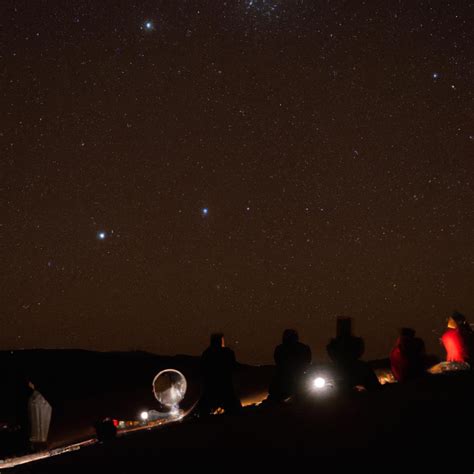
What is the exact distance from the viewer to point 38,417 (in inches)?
396

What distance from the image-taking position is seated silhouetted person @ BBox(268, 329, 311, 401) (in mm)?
7430

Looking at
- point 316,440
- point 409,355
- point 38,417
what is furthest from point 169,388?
point 316,440

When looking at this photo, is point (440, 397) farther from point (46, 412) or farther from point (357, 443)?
point (46, 412)

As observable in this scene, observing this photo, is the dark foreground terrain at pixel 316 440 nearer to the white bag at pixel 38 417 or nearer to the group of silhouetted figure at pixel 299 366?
the group of silhouetted figure at pixel 299 366

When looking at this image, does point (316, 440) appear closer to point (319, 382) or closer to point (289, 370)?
point (289, 370)

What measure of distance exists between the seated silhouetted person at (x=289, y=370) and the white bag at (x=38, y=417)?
4.44 m

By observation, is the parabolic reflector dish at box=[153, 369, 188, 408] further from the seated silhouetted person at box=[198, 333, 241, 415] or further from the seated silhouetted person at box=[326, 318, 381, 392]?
the seated silhouetted person at box=[326, 318, 381, 392]

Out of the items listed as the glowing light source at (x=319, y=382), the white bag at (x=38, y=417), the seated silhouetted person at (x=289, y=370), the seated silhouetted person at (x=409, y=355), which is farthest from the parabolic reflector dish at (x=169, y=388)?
the seated silhouetted person at (x=409, y=355)

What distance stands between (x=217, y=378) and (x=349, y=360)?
5.09 ft

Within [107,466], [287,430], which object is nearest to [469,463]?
[287,430]

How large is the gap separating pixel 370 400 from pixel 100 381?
Result: 47550mm

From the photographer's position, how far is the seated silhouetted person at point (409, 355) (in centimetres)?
808

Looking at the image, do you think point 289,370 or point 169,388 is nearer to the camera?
point 289,370

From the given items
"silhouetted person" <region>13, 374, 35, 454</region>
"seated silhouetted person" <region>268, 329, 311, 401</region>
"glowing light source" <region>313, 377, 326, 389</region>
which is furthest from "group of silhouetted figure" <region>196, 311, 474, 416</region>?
"silhouetted person" <region>13, 374, 35, 454</region>
